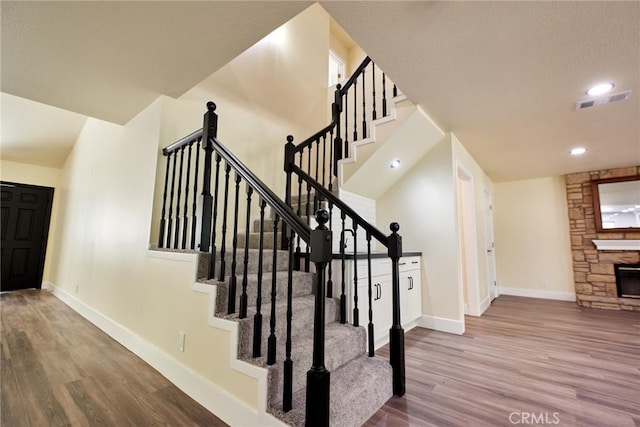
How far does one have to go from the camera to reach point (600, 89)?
2.45m

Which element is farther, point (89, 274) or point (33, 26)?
point (89, 274)

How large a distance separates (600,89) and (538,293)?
14.9 ft

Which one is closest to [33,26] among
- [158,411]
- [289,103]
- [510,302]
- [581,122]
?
[158,411]

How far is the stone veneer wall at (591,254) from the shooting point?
4.67 meters

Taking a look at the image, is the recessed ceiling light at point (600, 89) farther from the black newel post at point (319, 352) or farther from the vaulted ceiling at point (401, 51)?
the black newel post at point (319, 352)

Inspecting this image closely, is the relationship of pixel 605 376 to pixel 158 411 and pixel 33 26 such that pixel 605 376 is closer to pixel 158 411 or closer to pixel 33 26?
pixel 158 411

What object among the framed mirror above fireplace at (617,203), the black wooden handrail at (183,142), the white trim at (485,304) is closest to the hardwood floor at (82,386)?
the black wooden handrail at (183,142)

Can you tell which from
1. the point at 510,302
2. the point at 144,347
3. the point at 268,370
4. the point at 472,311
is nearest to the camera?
the point at 268,370

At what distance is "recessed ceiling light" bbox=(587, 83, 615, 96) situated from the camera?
2.39 metres

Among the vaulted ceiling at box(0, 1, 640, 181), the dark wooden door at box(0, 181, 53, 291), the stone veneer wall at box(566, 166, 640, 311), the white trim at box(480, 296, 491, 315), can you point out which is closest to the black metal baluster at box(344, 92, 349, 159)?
the vaulted ceiling at box(0, 1, 640, 181)

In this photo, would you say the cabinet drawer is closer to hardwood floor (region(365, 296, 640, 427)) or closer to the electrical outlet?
hardwood floor (region(365, 296, 640, 427))

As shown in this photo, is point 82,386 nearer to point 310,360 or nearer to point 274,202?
point 310,360

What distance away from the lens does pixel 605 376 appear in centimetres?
217

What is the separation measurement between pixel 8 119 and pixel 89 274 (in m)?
2.79
